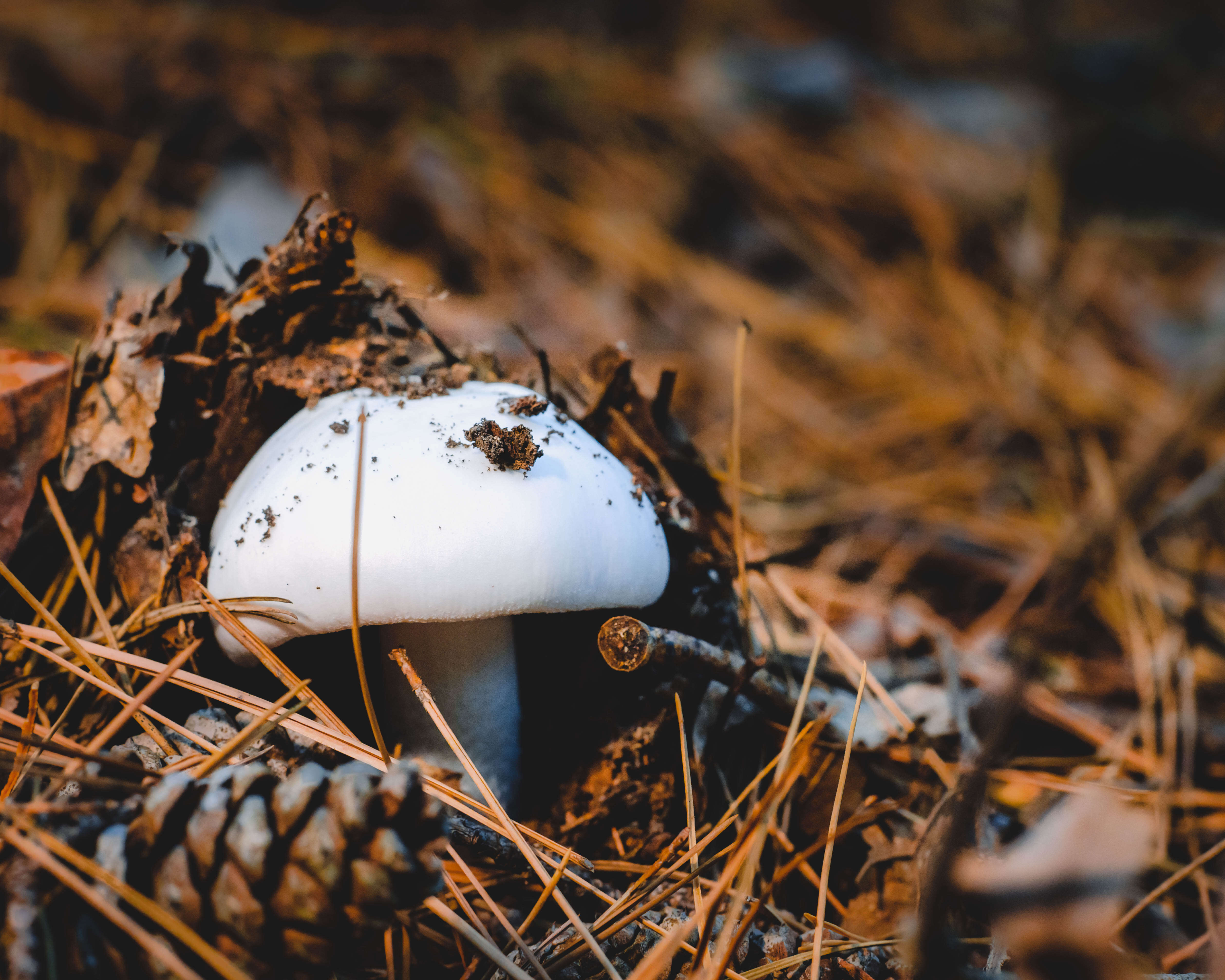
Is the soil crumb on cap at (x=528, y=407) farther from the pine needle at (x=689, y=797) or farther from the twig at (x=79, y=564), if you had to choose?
the twig at (x=79, y=564)

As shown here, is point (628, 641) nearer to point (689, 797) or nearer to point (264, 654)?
point (689, 797)

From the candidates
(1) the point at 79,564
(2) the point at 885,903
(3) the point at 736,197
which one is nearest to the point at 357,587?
(1) the point at 79,564

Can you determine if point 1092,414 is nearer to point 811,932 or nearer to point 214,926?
point 811,932

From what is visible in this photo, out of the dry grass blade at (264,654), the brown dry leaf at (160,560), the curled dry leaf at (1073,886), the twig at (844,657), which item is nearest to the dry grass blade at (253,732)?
the dry grass blade at (264,654)

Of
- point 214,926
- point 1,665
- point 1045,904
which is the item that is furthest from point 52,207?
point 1045,904

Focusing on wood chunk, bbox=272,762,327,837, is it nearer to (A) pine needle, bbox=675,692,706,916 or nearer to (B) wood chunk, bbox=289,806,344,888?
(B) wood chunk, bbox=289,806,344,888

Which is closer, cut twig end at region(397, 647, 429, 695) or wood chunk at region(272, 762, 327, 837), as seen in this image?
wood chunk at region(272, 762, 327, 837)

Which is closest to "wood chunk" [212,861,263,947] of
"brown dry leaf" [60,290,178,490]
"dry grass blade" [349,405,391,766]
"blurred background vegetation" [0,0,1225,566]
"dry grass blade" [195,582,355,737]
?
"dry grass blade" [349,405,391,766]
